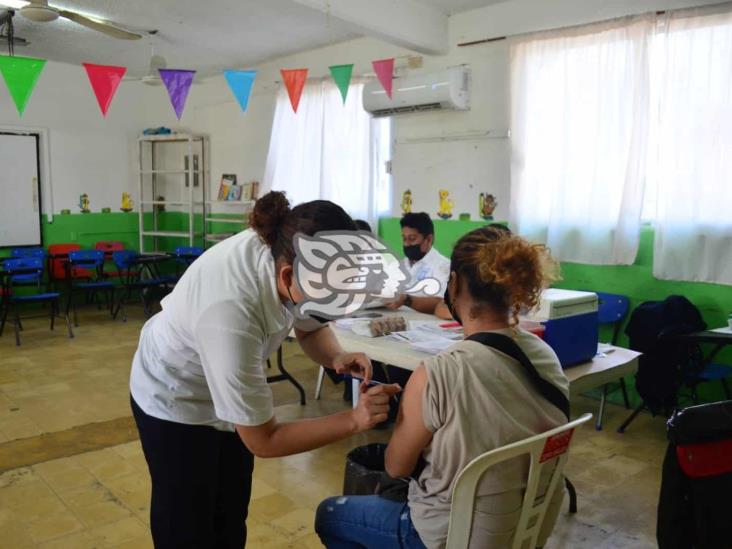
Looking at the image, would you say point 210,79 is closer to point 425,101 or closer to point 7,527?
point 425,101

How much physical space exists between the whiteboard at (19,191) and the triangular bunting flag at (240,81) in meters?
3.49

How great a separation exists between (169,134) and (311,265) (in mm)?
7250

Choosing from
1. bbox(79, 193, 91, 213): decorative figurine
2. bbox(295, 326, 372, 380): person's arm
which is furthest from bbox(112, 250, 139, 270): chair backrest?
bbox(295, 326, 372, 380): person's arm

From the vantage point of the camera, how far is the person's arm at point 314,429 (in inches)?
49.1

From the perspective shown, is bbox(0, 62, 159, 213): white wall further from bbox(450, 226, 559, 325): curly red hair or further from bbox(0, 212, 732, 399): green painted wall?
bbox(450, 226, 559, 325): curly red hair

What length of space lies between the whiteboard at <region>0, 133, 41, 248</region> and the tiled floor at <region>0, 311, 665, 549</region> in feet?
10.4

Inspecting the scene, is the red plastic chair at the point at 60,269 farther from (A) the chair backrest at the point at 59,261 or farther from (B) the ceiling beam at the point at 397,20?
(B) the ceiling beam at the point at 397,20

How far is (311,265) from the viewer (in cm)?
126

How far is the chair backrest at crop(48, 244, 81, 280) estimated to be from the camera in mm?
7039

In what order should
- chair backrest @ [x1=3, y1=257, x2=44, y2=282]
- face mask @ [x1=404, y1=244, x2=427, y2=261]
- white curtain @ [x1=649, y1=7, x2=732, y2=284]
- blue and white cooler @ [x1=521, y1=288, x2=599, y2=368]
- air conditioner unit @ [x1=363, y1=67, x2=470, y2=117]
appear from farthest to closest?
1. chair backrest @ [x1=3, y1=257, x2=44, y2=282]
2. air conditioner unit @ [x1=363, y1=67, x2=470, y2=117]
3. face mask @ [x1=404, y1=244, x2=427, y2=261]
4. white curtain @ [x1=649, y1=7, x2=732, y2=284]
5. blue and white cooler @ [x1=521, y1=288, x2=599, y2=368]

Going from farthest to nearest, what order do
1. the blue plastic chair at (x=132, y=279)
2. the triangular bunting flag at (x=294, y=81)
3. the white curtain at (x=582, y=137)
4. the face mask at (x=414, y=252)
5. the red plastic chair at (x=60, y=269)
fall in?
the red plastic chair at (x=60, y=269)
the blue plastic chair at (x=132, y=279)
the triangular bunting flag at (x=294, y=81)
the white curtain at (x=582, y=137)
the face mask at (x=414, y=252)

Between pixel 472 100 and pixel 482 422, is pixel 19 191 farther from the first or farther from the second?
pixel 482 422

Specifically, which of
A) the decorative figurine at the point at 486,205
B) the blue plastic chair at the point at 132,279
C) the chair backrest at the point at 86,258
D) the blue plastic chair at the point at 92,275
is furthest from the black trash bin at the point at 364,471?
the chair backrest at the point at 86,258

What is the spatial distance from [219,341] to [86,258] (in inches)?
245
